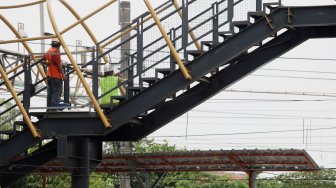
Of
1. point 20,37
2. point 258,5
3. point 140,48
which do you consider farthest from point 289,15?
point 20,37

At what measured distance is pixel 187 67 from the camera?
19.5m

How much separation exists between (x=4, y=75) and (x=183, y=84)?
14.0 feet

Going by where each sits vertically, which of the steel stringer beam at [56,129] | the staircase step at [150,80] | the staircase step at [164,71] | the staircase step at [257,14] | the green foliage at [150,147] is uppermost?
the green foliage at [150,147]

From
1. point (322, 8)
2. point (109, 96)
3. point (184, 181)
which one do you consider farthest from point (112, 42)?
point (184, 181)

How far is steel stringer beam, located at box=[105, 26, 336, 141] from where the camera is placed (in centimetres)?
2009

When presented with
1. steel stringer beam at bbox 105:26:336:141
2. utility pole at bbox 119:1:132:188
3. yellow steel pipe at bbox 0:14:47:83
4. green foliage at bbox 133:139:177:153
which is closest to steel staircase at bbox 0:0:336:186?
steel stringer beam at bbox 105:26:336:141

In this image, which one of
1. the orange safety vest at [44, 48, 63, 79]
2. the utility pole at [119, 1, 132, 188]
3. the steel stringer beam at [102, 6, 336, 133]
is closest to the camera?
the steel stringer beam at [102, 6, 336, 133]

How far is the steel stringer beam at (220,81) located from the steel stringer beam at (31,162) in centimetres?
159

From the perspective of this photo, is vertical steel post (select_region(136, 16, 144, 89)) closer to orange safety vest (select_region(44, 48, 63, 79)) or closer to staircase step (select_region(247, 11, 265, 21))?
orange safety vest (select_region(44, 48, 63, 79))

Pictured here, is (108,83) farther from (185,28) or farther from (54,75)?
(185,28)

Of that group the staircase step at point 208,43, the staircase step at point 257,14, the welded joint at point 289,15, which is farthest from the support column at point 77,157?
the welded joint at point 289,15

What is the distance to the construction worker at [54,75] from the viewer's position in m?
20.9

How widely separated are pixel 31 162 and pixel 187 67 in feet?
17.9

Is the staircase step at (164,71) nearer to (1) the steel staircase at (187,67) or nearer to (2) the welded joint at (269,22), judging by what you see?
(1) the steel staircase at (187,67)
